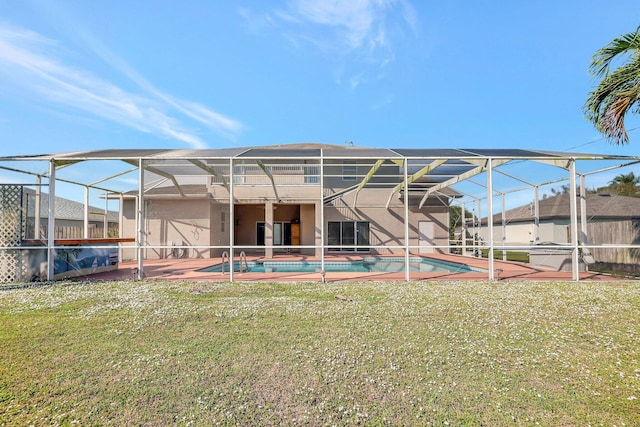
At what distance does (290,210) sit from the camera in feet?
66.6

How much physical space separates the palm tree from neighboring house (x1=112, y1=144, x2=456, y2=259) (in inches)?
206

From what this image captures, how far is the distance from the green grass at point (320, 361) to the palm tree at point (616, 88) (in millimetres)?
4209

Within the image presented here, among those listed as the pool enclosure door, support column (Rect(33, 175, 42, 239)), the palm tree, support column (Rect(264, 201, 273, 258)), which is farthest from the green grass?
the pool enclosure door

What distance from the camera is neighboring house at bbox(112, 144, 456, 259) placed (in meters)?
15.1

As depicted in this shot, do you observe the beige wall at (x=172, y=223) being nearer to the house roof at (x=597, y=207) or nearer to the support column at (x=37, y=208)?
the support column at (x=37, y=208)

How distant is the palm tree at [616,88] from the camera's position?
23.0 feet

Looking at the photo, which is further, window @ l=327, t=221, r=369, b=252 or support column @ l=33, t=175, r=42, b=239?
window @ l=327, t=221, r=369, b=252

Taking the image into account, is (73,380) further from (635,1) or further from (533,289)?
(635,1)

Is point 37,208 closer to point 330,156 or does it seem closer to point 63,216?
point 330,156

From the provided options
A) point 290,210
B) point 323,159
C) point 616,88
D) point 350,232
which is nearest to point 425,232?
point 350,232

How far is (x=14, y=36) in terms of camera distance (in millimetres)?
10898

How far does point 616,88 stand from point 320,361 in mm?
9404

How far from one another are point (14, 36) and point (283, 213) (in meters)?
14.1

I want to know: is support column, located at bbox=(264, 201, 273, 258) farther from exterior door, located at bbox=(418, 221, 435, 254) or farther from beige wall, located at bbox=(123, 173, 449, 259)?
exterior door, located at bbox=(418, 221, 435, 254)
